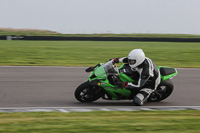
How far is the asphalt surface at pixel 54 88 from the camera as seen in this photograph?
8.47 meters

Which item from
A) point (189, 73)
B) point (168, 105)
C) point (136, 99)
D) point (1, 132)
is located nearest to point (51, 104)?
point (136, 99)

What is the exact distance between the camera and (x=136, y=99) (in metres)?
8.10

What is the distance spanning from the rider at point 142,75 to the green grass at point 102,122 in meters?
0.88

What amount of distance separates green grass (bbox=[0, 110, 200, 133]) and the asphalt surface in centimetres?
135

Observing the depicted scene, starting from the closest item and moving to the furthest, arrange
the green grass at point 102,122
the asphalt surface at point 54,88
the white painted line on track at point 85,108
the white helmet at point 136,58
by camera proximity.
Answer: the green grass at point 102,122 < the white painted line on track at point 85,108 < the white helmet at point 136,58 < the asphalt surface at point 54,88

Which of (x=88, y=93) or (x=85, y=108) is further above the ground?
(x=88, y=93)

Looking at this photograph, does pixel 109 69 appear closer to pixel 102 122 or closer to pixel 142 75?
pixel 142 75

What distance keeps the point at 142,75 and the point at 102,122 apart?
91.3 inches

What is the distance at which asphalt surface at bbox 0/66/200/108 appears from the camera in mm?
8469

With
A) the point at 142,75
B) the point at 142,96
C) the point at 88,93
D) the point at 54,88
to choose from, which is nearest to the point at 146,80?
the point at 142,75

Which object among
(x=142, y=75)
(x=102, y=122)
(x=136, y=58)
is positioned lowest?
(x=102, y=122)

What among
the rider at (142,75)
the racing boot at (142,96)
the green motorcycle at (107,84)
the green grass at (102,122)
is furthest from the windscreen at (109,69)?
the green grass at (102,122)

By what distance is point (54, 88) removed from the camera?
1027 centimetres

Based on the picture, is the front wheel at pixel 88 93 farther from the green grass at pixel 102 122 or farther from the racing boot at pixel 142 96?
the green grass at pixel 102 122
